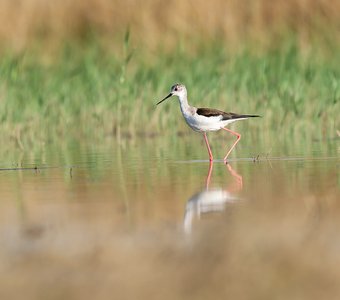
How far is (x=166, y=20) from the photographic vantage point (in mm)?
22031

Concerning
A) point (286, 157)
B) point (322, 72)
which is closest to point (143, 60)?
point (322, 72)

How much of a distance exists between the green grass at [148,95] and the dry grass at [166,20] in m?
2.83

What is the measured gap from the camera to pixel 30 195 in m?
8.29

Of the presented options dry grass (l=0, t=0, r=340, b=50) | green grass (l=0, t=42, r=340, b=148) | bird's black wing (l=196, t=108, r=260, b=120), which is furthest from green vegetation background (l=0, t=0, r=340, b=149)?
bird's black wing (l=196, t=108, r=260, b=120)

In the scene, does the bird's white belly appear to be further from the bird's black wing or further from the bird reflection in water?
the bird reflection in water

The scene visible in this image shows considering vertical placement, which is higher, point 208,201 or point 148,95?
point 148,95

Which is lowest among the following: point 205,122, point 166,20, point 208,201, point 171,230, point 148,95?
point 171,230

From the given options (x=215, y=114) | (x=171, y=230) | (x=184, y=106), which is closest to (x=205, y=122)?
(x=215, y=114)

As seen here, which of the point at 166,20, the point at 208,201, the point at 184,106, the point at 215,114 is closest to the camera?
the point at 208,201

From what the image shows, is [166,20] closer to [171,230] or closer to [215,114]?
[215,114]

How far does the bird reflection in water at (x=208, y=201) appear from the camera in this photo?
6807mm

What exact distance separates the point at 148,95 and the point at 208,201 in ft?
31.3

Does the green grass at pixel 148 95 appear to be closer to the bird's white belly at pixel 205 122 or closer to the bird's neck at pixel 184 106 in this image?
the bird's neck at pixel 184 106

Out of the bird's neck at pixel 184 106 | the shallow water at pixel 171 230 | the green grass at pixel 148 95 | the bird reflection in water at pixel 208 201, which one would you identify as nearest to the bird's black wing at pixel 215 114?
the bird's neck at pixel 184 106
